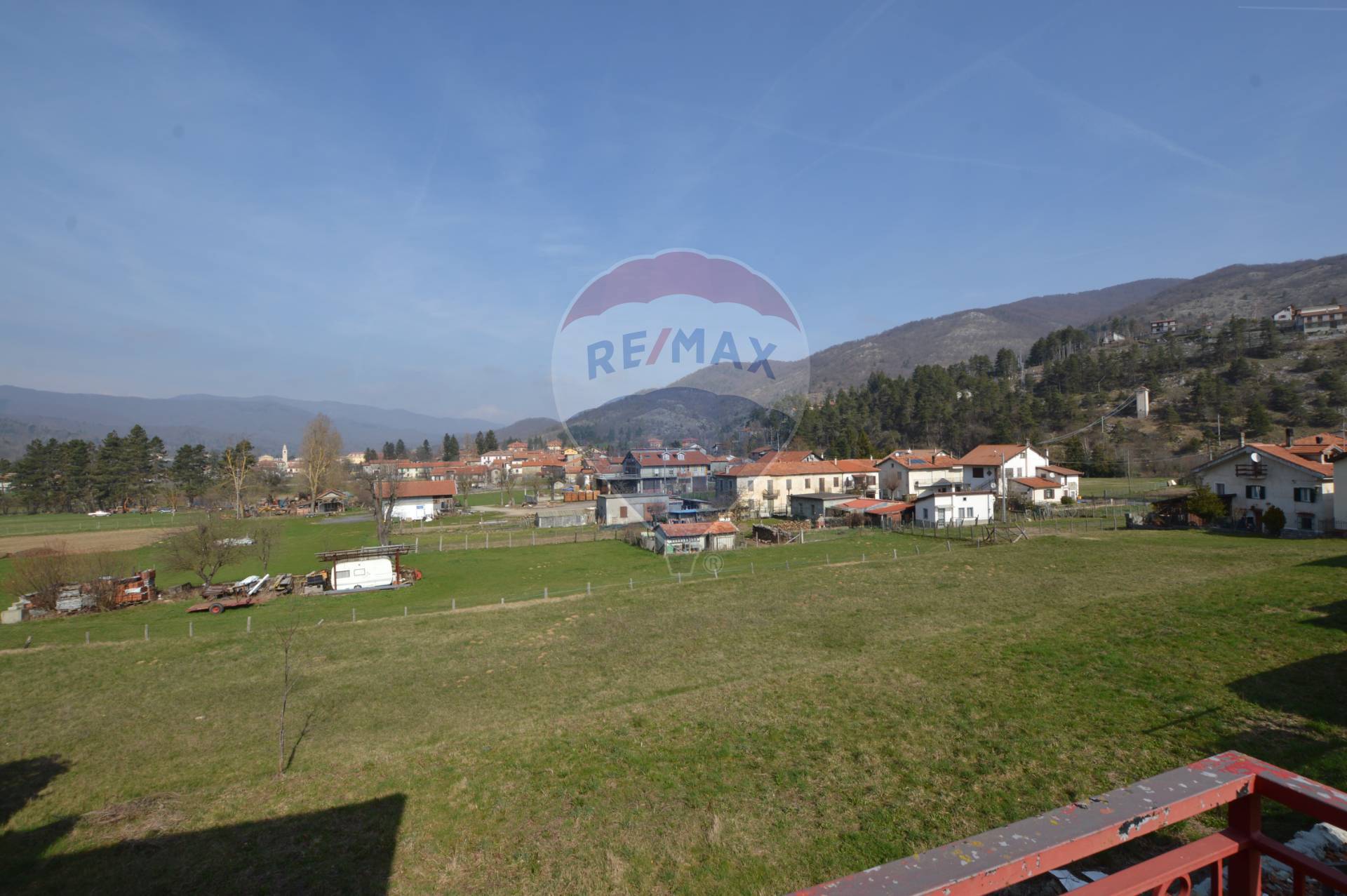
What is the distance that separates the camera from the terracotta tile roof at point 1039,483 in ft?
139

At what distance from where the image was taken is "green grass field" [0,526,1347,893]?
23.6 feet

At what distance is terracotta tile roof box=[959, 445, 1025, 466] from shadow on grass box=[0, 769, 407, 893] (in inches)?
1905

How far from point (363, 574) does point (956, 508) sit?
33.1 metres

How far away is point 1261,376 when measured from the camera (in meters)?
69.8

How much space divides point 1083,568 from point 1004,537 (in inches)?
335

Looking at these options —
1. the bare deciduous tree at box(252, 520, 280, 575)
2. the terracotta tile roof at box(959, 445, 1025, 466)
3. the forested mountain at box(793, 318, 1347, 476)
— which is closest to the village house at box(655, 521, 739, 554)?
the bare deciduous tree at box(252, 520, 280, 575)

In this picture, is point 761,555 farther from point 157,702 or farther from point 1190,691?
point 157,702

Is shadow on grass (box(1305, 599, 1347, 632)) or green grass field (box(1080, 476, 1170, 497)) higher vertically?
green grass field (box(1080, 476, 1170, 497))

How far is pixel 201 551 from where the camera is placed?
26516 mm

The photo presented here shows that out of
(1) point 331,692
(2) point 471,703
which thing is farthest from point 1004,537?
(1) point 331,692

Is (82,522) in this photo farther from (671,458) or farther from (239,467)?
(671,458)

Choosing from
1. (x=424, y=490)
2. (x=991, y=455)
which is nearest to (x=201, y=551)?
(x=424, y=490)

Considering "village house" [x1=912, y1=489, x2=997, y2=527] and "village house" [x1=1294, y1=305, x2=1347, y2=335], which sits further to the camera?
"village house" [x1=1294, y1=305, x2=1347, y2=335]

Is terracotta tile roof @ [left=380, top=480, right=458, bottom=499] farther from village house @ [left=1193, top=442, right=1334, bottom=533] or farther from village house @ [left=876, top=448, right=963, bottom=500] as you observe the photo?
village house @ [left=1193, top=442, right=1334, bottom=533]
